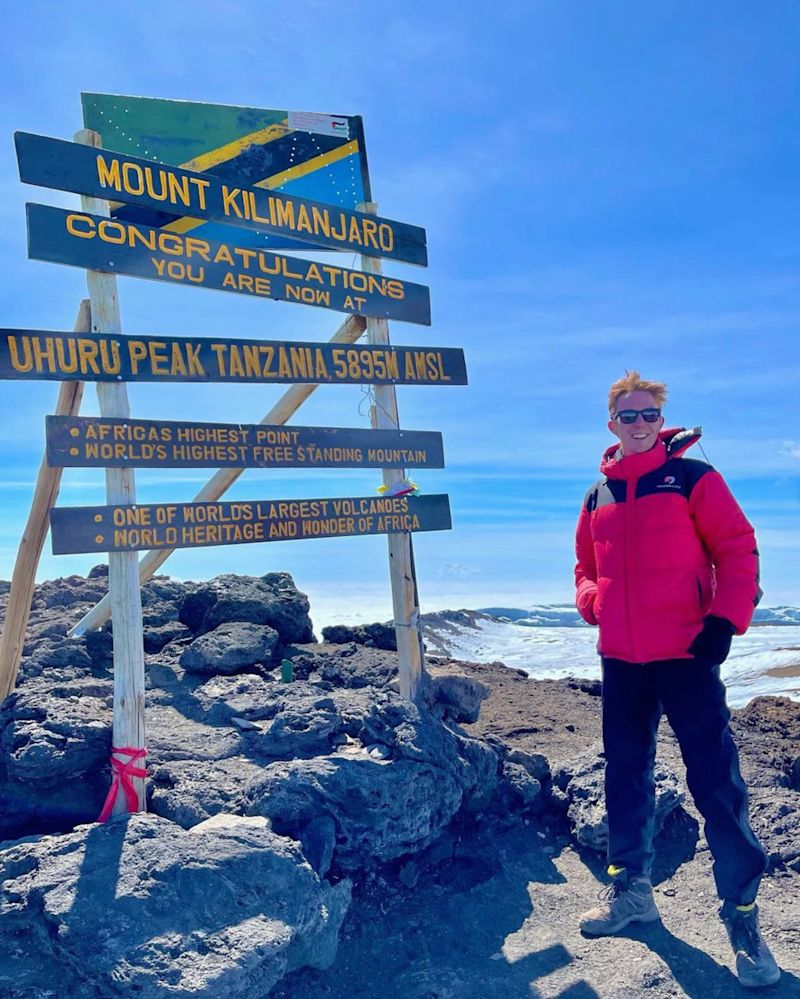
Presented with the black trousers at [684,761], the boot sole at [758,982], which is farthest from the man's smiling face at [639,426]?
the boot sole at [758,982]

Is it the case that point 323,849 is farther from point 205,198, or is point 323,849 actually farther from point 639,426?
point 205,198

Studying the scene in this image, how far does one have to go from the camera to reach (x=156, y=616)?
799 cm

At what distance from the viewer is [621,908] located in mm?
4547

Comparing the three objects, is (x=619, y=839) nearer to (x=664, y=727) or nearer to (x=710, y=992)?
(x=710, y=992)

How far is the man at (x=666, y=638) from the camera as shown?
4.25 metres

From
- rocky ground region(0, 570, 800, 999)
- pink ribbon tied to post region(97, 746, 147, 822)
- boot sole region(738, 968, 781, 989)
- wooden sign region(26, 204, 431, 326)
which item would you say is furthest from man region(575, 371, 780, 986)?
pink ribbon tied to post region(97, 746, 147, 822)

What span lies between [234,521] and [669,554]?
2600 mm

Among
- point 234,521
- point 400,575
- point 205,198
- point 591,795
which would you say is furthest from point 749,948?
point 205,198

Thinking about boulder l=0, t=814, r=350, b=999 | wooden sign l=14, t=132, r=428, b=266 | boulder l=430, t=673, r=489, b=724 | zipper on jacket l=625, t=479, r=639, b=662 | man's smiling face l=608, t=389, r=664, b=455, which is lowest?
boulder l=0, t=814, r=350, b=999

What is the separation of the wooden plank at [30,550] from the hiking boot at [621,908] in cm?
391

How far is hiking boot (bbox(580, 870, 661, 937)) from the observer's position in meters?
4.50

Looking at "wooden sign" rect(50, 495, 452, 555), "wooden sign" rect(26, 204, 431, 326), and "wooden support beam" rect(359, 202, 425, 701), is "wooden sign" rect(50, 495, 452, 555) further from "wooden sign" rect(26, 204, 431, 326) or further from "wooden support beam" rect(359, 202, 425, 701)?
"wooden sign" rect(26, 204, 431, 326)

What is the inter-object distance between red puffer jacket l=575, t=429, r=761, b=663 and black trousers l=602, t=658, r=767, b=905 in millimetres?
158

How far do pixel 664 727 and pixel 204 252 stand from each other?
568cm
